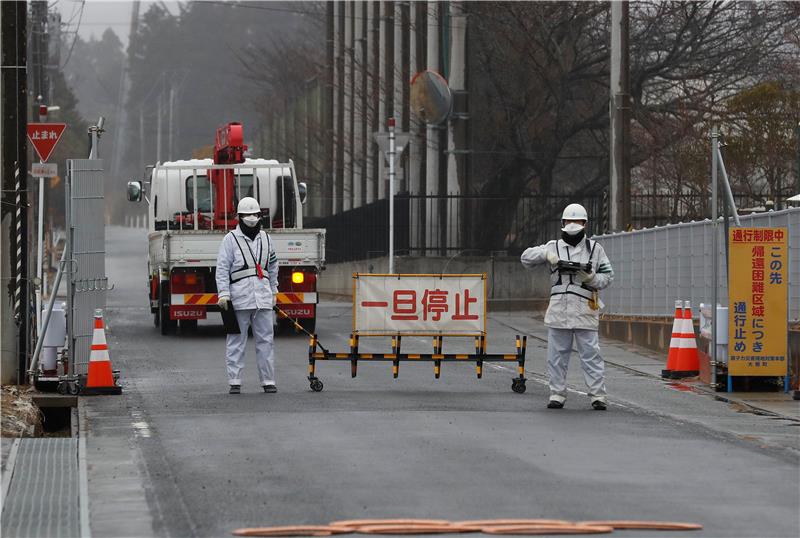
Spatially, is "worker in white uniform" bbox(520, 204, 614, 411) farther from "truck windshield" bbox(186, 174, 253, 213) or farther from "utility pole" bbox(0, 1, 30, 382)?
"truck windshield" bbox(186, 174, 253, 213)

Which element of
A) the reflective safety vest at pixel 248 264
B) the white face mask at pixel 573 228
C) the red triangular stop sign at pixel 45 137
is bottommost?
the reflective safety vest at pixel 248 264

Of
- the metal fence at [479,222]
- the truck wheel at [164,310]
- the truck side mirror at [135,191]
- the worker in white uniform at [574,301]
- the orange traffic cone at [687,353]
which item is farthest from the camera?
the metal fence at [479,222]

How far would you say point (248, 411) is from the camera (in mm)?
14680

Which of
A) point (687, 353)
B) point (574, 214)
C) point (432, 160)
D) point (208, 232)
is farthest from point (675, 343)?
point (432, 160)

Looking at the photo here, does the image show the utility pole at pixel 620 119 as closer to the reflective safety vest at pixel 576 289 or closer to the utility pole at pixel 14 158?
the reflective safety vest at pixel 576 289

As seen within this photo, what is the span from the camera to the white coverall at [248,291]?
1661cm

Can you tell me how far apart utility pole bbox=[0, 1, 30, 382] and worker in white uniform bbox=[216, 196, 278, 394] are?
6.89 feet

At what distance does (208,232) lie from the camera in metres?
25.3

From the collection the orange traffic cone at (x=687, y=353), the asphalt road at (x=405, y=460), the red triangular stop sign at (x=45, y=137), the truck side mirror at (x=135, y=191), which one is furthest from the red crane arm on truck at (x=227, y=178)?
the orange traffic cone at (x=687, y=353)

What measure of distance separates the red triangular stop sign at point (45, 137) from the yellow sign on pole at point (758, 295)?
12640mm

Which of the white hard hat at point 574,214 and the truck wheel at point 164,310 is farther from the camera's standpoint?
the truck wheel at point 164,310

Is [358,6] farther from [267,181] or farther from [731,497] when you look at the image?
[731,497]

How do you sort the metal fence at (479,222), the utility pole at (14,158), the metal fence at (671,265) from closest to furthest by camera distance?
the utility pole at (14,158), the metal fence at (671,265), the metal fence at (479,222)

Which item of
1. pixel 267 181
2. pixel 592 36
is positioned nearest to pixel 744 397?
pixel 267 181
